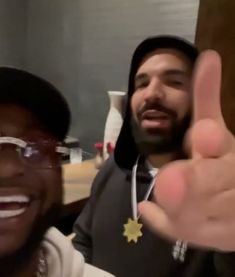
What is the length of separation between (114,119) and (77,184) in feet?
0.69

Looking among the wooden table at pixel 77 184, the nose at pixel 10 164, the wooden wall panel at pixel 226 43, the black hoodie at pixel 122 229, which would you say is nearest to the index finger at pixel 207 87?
the nose at pixel 10 164

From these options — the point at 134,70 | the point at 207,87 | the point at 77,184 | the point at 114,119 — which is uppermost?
the point at 207,87

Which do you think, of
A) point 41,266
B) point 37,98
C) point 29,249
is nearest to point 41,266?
point 41,266

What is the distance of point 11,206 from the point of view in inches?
22.8

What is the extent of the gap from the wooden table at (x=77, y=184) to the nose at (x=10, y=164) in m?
0.66

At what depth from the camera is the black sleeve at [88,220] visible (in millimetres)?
1191

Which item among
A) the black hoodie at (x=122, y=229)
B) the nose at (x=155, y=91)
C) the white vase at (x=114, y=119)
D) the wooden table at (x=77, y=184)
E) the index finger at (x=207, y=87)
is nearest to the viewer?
the index finger at (x=207, y=87)

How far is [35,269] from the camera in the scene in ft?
2.15

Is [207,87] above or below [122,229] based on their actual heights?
above

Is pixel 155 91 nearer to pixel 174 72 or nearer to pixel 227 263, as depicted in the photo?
pixel 174 72

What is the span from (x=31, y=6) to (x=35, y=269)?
1.30 metres

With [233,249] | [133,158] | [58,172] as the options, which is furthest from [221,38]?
[233,249]

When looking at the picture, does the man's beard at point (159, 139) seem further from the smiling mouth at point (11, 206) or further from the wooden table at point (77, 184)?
the smiling mouth at point (11, 206)

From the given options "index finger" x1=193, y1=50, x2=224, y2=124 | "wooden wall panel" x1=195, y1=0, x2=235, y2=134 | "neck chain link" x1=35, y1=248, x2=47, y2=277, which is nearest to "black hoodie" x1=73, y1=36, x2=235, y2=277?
"wooden wall panel" x1=195, y1=0, x2=235, y2=134
